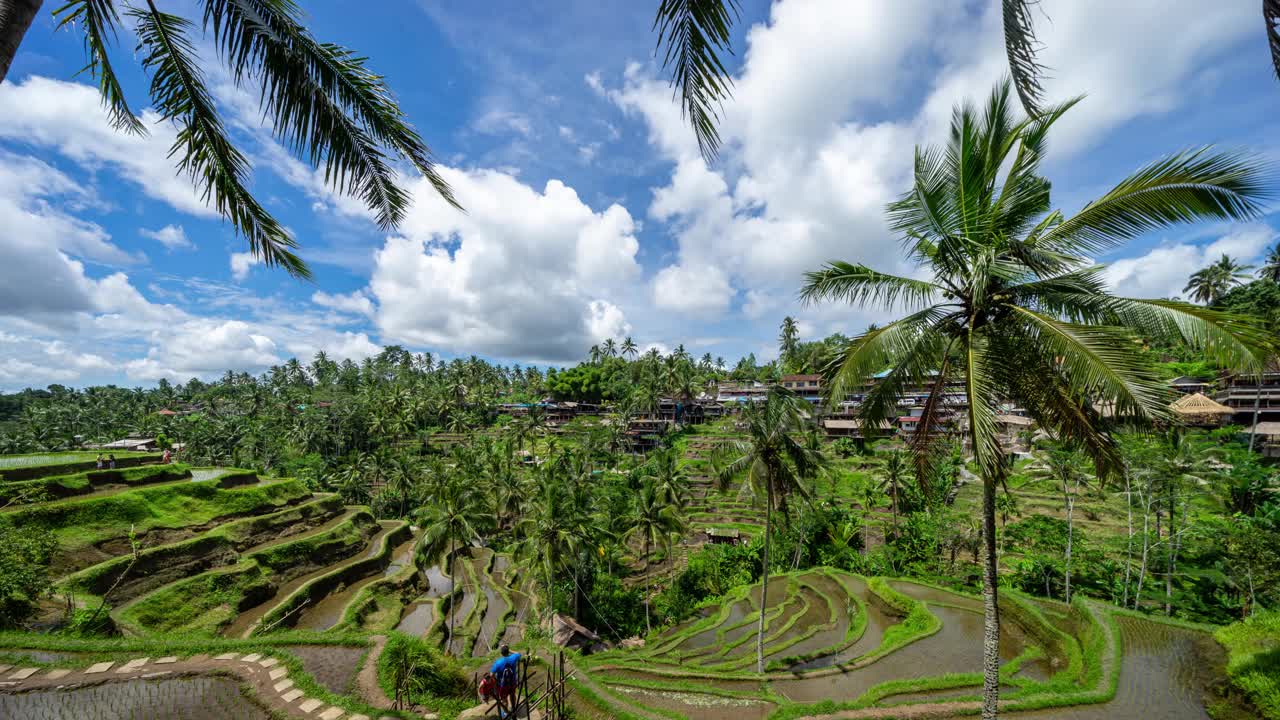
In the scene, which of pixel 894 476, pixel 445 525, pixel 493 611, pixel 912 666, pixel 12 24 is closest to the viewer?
pixel 12 24

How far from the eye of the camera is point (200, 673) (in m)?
8.70

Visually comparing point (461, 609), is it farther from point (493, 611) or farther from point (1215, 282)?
point (1215, 282)

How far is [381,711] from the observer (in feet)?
25.4

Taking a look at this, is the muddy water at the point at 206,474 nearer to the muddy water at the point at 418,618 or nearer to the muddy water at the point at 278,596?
the muddy water at the point at 278,596

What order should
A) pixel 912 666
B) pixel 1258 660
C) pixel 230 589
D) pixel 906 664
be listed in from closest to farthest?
pixel 1258 660, pixel 912 666, pixel 906 664, pixel 230 589

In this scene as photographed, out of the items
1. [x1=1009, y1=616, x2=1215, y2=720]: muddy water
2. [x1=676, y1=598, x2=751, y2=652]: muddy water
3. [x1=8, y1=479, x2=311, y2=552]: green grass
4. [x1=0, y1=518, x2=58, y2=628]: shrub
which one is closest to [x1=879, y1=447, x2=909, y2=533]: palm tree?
[x1=676, y1=598, x2=751, y2=652]: muddy water

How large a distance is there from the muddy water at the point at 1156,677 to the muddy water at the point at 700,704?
6675 millimetres

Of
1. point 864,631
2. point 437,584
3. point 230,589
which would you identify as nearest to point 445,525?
point 230,589

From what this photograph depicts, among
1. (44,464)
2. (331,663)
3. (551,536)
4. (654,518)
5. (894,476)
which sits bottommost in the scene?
(654,518)

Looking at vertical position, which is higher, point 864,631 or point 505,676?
point 505,676

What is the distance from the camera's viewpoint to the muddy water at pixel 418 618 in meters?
25.0

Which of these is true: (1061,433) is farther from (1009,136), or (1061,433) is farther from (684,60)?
(684,60)

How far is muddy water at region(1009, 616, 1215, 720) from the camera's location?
11273 millimetres

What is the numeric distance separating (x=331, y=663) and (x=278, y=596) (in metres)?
23.3
